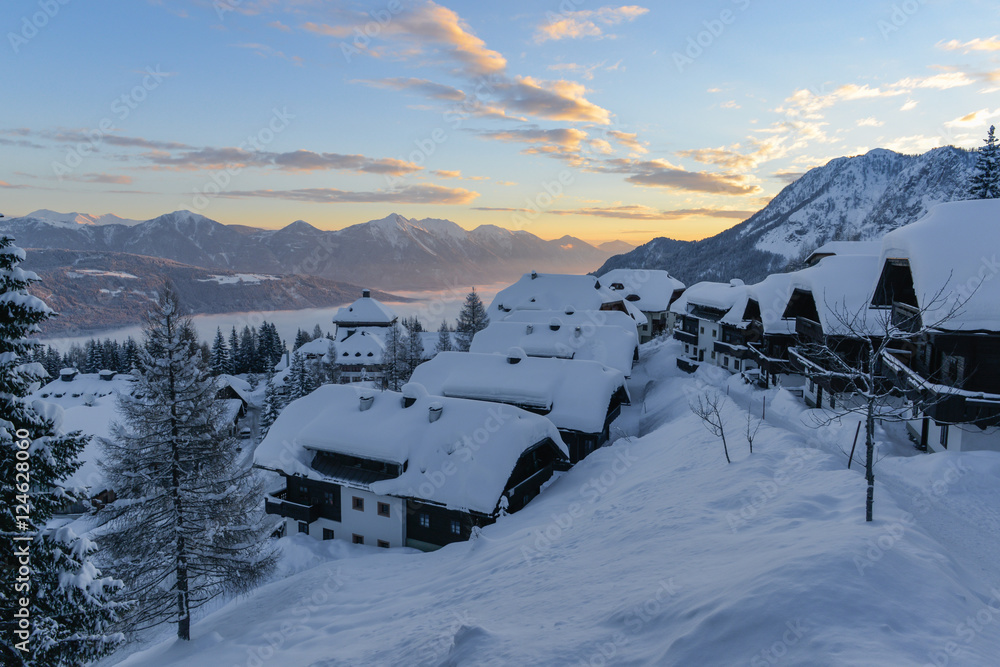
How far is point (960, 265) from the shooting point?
17.5 metres

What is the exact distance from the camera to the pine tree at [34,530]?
10.5 metres

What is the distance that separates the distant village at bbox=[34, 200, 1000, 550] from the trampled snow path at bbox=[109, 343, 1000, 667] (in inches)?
93.0

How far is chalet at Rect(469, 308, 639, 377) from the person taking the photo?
4219cm

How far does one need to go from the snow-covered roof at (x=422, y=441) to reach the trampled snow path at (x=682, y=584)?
2528 mm

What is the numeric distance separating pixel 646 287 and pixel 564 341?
129 ft

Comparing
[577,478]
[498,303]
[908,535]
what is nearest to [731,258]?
[498,303]

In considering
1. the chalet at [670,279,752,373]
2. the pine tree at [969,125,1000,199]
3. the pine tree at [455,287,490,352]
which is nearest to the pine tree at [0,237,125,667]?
the chalet at [670,279,752,373]

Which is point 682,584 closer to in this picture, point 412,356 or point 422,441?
point 422,441

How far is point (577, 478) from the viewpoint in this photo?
27.1 meters

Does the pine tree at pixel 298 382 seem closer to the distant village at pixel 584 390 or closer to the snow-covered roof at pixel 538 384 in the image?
the distant village at pixel 584 390

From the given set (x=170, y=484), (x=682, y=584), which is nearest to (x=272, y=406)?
(x=170, y=484)

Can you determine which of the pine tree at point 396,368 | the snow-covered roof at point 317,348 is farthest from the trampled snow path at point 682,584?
the snow-covered roof at point 317,348

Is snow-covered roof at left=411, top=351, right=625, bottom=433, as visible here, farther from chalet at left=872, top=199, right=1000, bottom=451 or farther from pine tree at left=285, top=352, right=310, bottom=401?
pine tree at left=285, top=352, right=310, bottom=401

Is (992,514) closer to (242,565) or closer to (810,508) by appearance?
(810,508)
